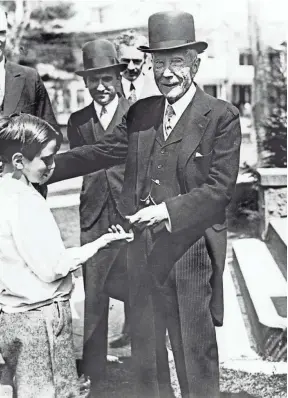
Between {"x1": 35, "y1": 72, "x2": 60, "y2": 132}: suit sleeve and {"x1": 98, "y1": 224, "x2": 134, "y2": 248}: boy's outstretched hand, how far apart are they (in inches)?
26.2

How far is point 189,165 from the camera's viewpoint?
10.6ft

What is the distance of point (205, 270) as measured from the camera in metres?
3.35

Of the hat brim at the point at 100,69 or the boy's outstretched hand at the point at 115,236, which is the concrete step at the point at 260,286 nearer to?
the boy's outstretched hand at the point at 115,236

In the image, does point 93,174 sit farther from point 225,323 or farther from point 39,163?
point 225,323

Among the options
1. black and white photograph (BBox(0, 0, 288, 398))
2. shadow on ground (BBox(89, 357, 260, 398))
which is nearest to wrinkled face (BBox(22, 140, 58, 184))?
black and white photograph (BBox(0, 0, 288, 398))

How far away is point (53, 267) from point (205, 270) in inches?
32.6

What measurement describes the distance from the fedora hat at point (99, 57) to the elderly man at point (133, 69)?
0.06 m

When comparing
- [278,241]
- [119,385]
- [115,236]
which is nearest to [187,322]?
[115,236]

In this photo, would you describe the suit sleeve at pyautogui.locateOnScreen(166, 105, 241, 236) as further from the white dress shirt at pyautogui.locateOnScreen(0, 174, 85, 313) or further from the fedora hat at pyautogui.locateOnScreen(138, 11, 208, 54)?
the white dress shirt at pyautogui.locateOnScreen(0, 174, 85, 313)

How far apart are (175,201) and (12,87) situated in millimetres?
1099

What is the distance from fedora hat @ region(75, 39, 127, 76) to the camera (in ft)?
11.7

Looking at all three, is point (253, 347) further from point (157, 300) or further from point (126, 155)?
point (126, 155)

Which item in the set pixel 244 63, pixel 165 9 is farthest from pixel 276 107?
pixel 165 9

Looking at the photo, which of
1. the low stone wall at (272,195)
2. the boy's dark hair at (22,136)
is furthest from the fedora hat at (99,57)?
the low stone wall at (272,195)
